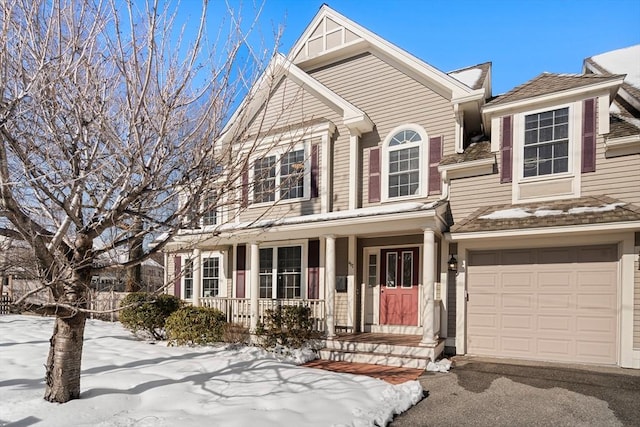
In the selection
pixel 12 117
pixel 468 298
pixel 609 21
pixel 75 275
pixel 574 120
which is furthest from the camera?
pixel 468 298

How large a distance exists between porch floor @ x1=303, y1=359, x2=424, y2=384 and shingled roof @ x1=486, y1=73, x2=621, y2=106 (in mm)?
5828

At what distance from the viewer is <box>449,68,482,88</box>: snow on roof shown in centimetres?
934

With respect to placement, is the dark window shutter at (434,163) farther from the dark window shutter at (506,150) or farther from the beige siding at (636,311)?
the beige siding at (636,311)

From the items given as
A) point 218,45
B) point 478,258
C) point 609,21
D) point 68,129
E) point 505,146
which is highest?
point 609,21

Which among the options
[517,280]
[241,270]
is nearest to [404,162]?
[517,280]

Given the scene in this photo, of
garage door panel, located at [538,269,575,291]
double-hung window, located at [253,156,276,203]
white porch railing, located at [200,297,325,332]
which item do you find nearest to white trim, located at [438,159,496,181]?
garage door panel, located at [538,269,575,291]

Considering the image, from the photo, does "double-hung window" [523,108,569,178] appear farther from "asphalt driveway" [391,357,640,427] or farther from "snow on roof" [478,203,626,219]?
"asphalt driveway" [391,357,640,427]

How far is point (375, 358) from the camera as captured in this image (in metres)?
7.39

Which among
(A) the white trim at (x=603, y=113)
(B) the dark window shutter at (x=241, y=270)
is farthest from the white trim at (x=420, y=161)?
(B) the dark window shutter at (x=241, y=270)

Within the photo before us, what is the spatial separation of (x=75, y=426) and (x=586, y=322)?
26.6ft

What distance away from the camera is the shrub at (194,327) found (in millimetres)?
8141

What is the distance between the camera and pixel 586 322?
7.08 metres

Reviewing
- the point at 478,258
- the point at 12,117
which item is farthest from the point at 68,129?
the point at 478,258

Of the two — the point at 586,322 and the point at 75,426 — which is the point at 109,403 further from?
the point at 586,322
